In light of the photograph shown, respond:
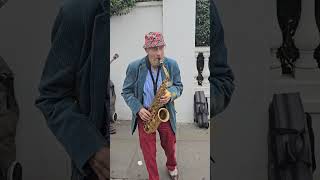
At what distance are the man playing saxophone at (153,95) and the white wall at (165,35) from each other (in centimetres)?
2

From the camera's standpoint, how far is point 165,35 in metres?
1.29

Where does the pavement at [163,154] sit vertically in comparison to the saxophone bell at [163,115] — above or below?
below

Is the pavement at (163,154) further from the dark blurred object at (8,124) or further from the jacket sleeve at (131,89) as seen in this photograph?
the dark blurred object at (8,124)

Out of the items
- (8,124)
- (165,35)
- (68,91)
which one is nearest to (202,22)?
(165,35)

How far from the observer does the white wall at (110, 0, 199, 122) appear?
128 centimetres

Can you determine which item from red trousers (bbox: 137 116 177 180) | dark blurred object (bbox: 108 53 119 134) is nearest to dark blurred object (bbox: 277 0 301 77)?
red trousers (bbox: 137 116 177 180)

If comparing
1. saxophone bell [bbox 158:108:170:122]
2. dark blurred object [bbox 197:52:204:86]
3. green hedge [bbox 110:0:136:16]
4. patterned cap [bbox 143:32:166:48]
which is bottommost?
saxophone bell [bbox 158:108:170:122]

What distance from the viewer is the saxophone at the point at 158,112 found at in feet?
4.27

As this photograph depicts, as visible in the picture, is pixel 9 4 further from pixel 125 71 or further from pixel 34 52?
pixel 125 71

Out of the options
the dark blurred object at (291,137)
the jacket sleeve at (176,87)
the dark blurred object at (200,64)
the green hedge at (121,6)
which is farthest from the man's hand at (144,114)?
the dark blurred object at (291,137)

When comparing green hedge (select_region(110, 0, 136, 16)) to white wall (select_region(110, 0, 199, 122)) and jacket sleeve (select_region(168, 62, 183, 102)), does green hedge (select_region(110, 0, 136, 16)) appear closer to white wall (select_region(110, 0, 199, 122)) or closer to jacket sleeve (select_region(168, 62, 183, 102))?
white wall (select_region(110, 0, 199, 122))

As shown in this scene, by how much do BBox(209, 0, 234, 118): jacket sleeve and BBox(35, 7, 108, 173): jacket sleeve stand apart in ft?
1.54

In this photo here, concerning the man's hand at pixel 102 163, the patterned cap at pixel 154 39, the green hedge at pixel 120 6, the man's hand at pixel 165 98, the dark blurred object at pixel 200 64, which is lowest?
the man's hand at pixel 102 163

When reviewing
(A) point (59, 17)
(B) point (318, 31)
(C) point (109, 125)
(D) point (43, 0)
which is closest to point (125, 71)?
(C) point (109, 125)
